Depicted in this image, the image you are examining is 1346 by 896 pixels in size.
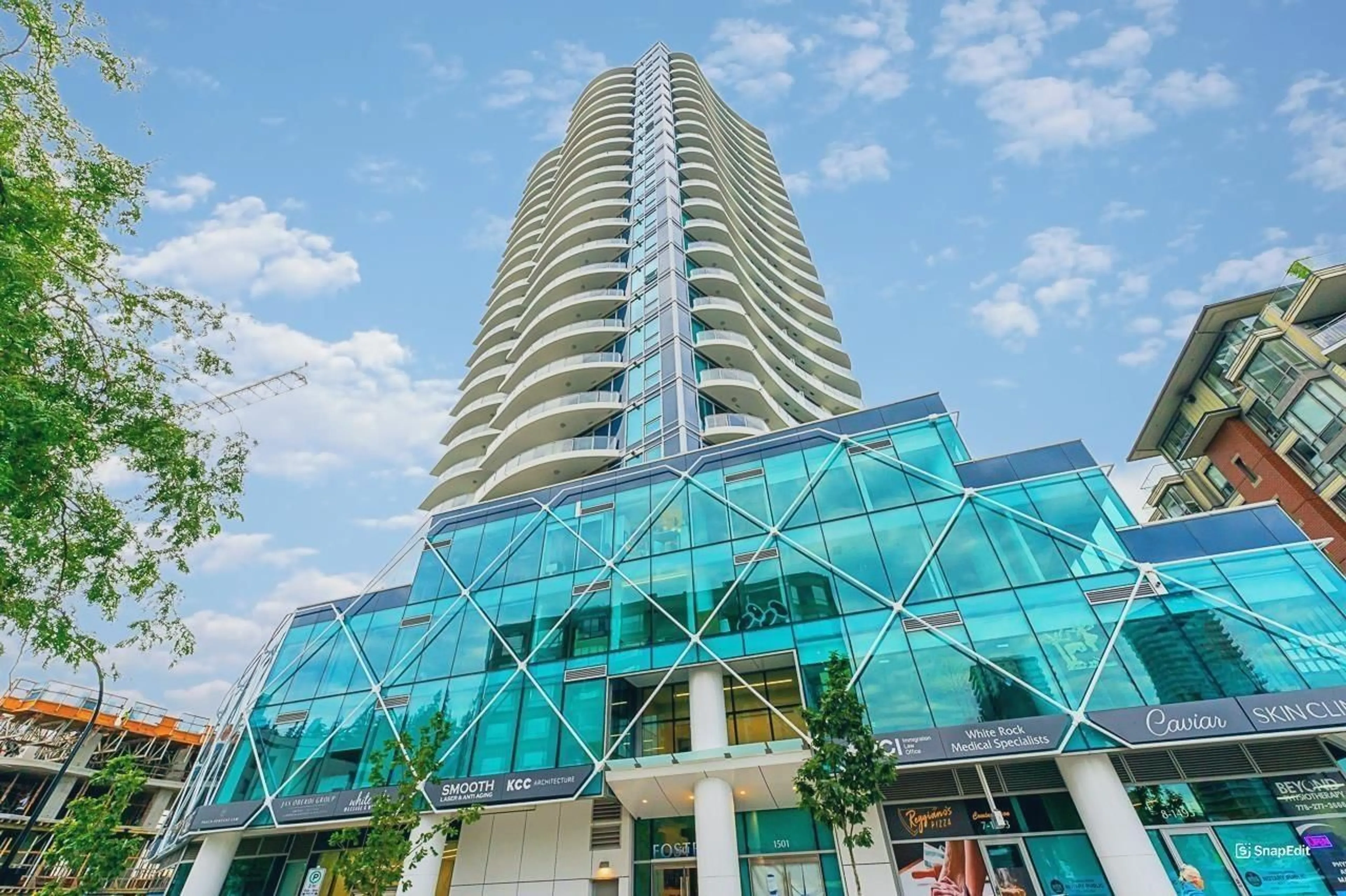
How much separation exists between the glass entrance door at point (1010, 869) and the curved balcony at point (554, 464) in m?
21.4

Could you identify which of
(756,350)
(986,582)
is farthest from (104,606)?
(756,350)

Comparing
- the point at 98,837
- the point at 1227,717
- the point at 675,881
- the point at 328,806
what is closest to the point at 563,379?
the point at 328,806

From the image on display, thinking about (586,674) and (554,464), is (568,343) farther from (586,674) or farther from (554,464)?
(586,674)

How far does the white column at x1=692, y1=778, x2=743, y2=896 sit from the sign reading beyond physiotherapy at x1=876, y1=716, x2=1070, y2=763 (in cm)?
468

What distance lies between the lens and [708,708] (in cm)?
1930

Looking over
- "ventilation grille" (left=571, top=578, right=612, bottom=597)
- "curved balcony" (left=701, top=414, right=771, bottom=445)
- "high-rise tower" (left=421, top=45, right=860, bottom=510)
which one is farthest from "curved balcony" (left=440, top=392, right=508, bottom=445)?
"ventilation grille" (left=571, top=578, right=612, bottom=597)

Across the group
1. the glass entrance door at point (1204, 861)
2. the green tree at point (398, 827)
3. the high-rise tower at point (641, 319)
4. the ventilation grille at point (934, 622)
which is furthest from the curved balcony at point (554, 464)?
the glass entrance door at point (1204, 861)

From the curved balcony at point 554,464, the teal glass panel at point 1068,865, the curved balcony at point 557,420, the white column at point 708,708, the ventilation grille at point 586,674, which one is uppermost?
the curved balcony at point 557,420

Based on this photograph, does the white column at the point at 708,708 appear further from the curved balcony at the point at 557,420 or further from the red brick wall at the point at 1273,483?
the red brick wall at the point at 1273,483

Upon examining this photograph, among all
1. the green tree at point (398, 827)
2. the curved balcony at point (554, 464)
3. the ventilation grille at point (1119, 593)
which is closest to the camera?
the green tree at point (398, 827)

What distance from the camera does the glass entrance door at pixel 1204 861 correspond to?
13844 mm

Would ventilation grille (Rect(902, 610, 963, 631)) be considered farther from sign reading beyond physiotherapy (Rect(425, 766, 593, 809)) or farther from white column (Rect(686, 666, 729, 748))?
sign reading beyond physiotherapy (Rect(425, 766, 593, 809))

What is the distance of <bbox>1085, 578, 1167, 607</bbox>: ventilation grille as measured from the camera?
55.1ft

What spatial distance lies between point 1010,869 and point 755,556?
10543 mm
